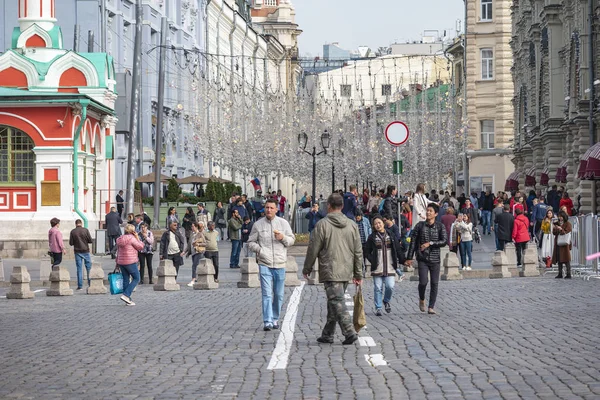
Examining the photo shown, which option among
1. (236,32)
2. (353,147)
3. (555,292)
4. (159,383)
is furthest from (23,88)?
(236,32)

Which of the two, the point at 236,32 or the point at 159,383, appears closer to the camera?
the point at 159,383

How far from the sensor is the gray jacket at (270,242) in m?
17.6

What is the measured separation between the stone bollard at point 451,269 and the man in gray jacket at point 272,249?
43.6 feet

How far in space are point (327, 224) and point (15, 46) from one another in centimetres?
3228

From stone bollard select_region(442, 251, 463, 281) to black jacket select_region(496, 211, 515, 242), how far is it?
3780 millimetres

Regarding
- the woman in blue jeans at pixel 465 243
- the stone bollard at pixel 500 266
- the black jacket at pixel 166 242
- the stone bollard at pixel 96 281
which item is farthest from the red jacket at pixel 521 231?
the stone bollard at pixel 96 281

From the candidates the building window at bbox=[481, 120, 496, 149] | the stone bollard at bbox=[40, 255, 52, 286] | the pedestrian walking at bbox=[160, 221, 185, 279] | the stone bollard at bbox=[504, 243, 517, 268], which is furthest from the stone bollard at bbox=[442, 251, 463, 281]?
the building window at bbox=[481, 120, 496, 149]

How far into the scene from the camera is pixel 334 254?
51.0ft

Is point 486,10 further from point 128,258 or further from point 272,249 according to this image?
point 272,249

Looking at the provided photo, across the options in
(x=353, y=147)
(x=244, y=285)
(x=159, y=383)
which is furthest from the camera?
(x=353, y=147)

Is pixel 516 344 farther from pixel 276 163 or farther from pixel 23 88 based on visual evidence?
pixel 276 163

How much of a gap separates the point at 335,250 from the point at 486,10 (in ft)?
245

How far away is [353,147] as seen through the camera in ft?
292

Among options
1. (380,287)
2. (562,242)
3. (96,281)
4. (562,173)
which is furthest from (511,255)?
(562,173)
